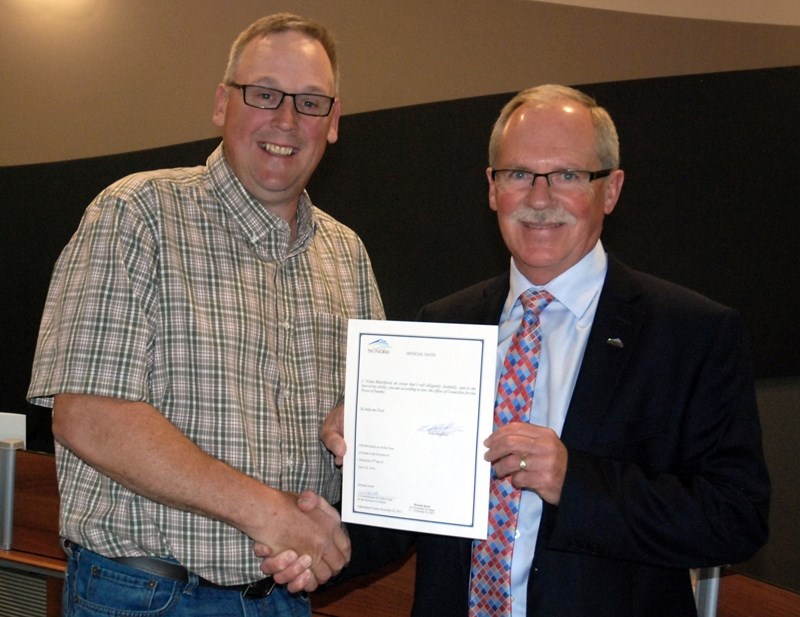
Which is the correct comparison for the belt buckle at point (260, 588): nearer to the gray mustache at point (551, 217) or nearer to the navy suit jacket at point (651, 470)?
the navy suit jacket at point (651, 470)

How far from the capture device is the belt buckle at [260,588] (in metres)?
2.05

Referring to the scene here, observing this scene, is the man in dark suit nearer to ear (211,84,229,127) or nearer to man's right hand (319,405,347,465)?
man's right hand (319,405,347,465)

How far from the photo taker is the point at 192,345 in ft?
6.63

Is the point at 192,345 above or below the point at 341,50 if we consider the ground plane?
below

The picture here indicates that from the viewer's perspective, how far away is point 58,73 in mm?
4363

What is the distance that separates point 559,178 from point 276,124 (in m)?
0.72

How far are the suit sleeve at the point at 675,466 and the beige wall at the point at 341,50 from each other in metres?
1.51

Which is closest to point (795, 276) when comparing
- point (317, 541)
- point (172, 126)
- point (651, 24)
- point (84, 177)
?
point (651, 24)

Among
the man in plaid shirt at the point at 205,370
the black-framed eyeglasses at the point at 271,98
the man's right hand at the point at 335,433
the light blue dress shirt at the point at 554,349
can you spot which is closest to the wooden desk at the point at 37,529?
the man in plaid shirt at the point at 205,370

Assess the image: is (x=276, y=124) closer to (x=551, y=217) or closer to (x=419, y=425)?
(x=551, y=217)

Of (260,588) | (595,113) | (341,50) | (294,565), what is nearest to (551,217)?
(595,113)

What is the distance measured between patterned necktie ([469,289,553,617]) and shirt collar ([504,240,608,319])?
10cm

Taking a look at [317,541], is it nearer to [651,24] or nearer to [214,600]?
[214,600]

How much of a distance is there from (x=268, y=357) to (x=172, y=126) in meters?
2.40
